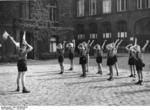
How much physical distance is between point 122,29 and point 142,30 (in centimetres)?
241

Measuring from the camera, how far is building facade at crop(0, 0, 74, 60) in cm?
2667

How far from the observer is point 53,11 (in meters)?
31.2

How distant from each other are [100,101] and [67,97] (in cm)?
120

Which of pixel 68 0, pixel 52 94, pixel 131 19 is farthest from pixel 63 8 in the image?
pixel 52 94

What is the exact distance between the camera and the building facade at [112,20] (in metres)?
33.8

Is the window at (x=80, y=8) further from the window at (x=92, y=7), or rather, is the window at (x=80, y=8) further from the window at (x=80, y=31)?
the window at (x=80, y=31)

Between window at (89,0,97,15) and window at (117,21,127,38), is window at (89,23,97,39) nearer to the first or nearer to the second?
window at (89,0,97,15)

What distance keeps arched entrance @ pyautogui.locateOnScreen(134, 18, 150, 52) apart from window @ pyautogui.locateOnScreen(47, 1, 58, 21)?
975cm

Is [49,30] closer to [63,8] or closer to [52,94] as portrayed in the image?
[63,8]

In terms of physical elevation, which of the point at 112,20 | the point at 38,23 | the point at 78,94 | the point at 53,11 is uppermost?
the point at 53,11

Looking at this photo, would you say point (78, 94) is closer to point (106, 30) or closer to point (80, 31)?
point (106, 30)

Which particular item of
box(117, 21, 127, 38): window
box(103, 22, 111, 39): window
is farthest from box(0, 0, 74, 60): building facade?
box(117, 21, 127, 38): window

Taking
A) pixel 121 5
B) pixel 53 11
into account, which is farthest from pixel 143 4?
pixel 53 11

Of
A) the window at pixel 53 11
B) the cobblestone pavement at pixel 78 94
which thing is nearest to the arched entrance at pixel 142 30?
the window at pixel 53 11
